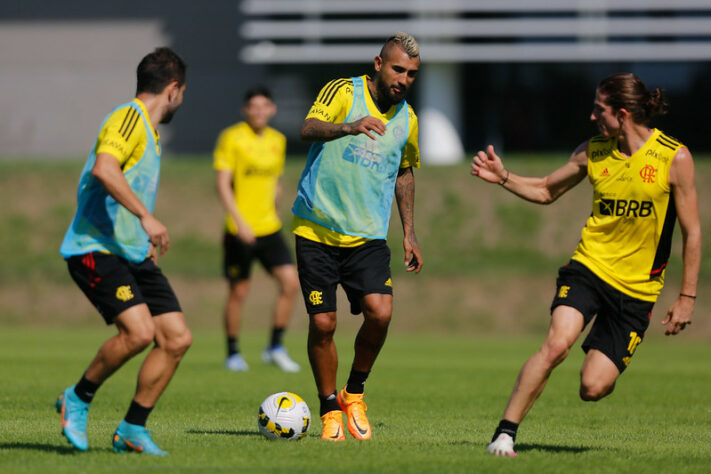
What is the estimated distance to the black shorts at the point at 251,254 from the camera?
13641 mm

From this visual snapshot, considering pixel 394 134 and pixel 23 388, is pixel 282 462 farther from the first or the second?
pixel 23 388

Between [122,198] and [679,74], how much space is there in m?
26.3

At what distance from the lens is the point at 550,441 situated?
7.69 meters

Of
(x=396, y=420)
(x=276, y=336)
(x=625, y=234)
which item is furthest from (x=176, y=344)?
(x=276, y=336)

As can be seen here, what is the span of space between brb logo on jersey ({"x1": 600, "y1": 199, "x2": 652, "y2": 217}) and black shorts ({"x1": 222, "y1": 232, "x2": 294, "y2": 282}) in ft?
22.9

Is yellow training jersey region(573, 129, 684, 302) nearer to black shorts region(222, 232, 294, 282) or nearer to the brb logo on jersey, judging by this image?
the brb logo on jersey

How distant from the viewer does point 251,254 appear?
13680 millimetres

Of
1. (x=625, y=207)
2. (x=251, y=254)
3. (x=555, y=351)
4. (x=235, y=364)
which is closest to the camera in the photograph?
(x=555, y=351)

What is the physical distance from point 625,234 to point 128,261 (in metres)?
3.07

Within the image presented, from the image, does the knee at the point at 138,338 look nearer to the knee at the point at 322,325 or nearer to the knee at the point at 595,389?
the knee at the point at 322,325

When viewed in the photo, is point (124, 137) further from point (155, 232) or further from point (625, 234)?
point (625, 234)

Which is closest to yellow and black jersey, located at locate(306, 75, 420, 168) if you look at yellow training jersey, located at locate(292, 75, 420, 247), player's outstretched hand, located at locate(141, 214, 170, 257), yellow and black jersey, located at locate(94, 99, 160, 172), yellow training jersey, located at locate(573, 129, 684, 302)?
yellow training jersey, located at locate(292, 75, 420, 247)

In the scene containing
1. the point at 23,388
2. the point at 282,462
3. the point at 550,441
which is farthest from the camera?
the point at 23,388

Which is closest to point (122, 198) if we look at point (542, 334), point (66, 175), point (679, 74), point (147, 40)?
point (542, 334)
